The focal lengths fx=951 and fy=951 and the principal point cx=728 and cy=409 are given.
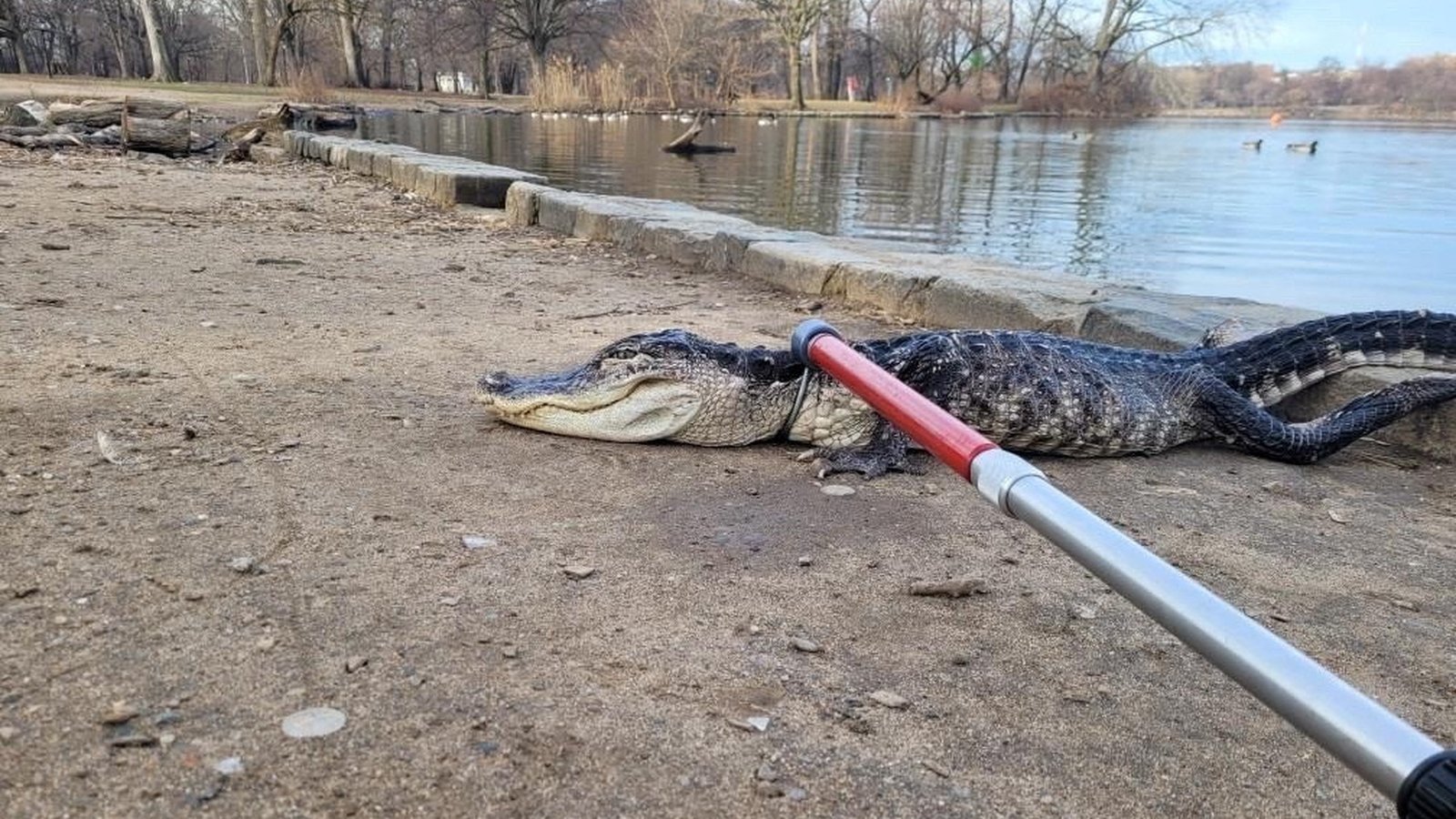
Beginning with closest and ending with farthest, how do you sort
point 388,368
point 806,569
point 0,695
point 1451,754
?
point 1451,754
point 0,695
point 806,569
point 388,368

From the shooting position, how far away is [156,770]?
164 cm

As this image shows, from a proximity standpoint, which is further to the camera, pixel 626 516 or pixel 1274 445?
pixel 1274 445

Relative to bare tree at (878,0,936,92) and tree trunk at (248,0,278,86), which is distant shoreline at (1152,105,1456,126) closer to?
bare tree at (878,0,936,92)

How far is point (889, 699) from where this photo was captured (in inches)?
80.4

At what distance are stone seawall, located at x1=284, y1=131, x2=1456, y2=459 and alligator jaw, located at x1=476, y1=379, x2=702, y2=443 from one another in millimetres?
2474

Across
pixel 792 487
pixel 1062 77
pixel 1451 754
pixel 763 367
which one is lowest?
pixel 792 487

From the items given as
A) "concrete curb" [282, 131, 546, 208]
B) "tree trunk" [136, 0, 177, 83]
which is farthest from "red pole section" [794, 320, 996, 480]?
"tree trunk" [136, 0, 177, 83]

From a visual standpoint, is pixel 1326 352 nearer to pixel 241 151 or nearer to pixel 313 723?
pixel 313 723

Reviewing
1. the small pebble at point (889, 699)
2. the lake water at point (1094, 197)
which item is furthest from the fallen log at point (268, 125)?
the small pebble at point (889, 699)

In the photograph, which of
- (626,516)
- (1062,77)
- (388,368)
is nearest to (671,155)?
(388,368)

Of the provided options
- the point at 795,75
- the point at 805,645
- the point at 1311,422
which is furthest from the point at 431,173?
the point at 795,75

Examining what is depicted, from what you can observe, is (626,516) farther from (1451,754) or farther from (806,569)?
(1451,754)

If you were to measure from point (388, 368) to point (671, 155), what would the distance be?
1702 centimetres

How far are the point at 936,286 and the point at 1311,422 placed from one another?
227 cm
